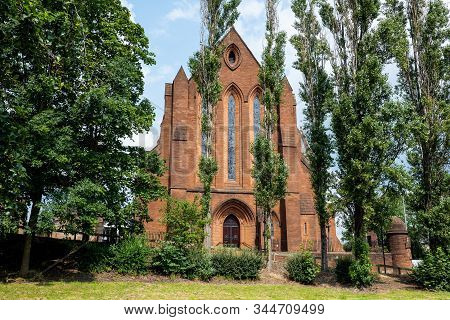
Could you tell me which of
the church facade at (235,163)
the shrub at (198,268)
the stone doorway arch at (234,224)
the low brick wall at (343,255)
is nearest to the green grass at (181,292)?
the shrub at (198,268)

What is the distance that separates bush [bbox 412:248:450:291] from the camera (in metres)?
17.0

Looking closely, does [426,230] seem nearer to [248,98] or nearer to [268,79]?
[268,79]

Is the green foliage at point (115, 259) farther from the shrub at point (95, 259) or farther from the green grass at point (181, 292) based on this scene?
the green grass at point (181, 292)

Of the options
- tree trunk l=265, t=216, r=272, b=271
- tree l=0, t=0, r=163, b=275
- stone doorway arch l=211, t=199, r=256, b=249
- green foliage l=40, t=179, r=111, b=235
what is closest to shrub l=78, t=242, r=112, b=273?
tree l=0, t=0, r=163, b=275

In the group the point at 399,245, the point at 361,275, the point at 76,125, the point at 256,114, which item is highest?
the point at 256,114

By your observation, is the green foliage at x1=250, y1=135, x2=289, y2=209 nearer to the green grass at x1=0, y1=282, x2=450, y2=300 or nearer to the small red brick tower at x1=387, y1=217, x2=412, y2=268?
the green grass at x1=0, y1=282, x2=450, y2=300

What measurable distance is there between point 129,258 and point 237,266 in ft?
15.9

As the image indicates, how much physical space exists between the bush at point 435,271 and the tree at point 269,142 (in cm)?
699

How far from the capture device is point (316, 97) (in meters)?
22.6

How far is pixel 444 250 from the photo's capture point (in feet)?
58.7

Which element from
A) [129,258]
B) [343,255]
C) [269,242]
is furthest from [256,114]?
[129,258]

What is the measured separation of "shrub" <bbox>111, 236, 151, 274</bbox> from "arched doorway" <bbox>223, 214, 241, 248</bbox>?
12610 mm

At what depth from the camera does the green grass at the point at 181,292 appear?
1219 centimetres

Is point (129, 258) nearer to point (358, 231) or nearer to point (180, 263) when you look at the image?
point (180, 263)
